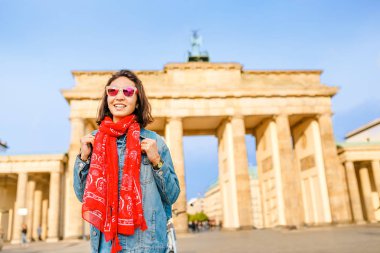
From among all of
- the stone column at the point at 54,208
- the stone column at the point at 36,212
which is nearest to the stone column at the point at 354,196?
the stone column at the point at 54,208

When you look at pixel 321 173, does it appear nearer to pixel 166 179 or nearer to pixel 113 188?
pixel 166 179

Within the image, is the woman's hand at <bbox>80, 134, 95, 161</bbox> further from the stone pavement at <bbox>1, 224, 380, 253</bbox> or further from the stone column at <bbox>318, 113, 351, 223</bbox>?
the stone column at <bbox>318, 113, 351, 223</bbox>

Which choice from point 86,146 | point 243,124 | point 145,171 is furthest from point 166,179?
point 243,124

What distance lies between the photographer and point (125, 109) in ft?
9.07

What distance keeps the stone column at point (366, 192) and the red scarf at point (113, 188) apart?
126 ft

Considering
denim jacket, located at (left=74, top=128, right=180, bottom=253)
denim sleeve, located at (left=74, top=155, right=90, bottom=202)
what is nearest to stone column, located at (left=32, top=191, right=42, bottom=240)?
denim sleeve, located at (left=74, top=155, right=90, bottom=202)

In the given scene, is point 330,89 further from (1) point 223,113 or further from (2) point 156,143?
(2) point 156,143

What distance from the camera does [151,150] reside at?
2.46 meters

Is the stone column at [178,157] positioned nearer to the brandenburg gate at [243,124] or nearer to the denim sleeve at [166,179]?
the brandenburg gate at [243,124]

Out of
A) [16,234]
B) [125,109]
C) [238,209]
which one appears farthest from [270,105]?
[125,109]

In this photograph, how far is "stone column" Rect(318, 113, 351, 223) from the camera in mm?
29906

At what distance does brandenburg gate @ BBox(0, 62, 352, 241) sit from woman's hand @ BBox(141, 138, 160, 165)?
27.0 m

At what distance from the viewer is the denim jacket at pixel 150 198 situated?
7.70 feet

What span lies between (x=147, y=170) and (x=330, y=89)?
109 ft
